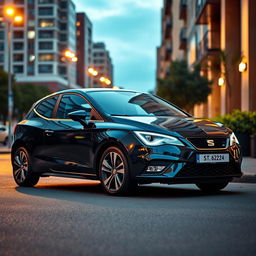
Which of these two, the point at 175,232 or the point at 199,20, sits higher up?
the point at 199,20

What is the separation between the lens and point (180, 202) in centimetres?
839

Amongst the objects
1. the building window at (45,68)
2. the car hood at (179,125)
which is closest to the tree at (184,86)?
the car hood at (179,125)

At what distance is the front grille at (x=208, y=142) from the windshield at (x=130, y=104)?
1.26m

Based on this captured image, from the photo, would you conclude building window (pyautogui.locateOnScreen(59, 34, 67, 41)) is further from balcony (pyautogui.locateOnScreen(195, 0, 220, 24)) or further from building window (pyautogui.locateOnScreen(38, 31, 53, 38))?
balcony (pyautogui.locateOnScreen(195, 0, 220, 24))

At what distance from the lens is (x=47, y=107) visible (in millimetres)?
11156

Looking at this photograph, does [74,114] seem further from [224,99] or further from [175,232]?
[224,99]

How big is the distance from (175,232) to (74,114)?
13.5 ft

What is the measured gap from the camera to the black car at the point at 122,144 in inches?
345

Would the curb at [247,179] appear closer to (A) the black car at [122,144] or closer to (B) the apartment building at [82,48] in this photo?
(A) the black car at [122,144]

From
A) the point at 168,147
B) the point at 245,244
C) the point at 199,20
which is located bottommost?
the point at 245,244

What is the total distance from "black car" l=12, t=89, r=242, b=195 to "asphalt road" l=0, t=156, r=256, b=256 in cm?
34

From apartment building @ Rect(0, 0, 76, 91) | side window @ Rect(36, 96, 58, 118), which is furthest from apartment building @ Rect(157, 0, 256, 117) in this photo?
apartment building @ Rect(0, 0, 76, 91)

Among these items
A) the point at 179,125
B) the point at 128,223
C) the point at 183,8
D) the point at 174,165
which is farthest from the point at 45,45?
the point at 128,223

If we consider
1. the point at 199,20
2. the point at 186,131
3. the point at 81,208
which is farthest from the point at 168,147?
the point at 199,20
